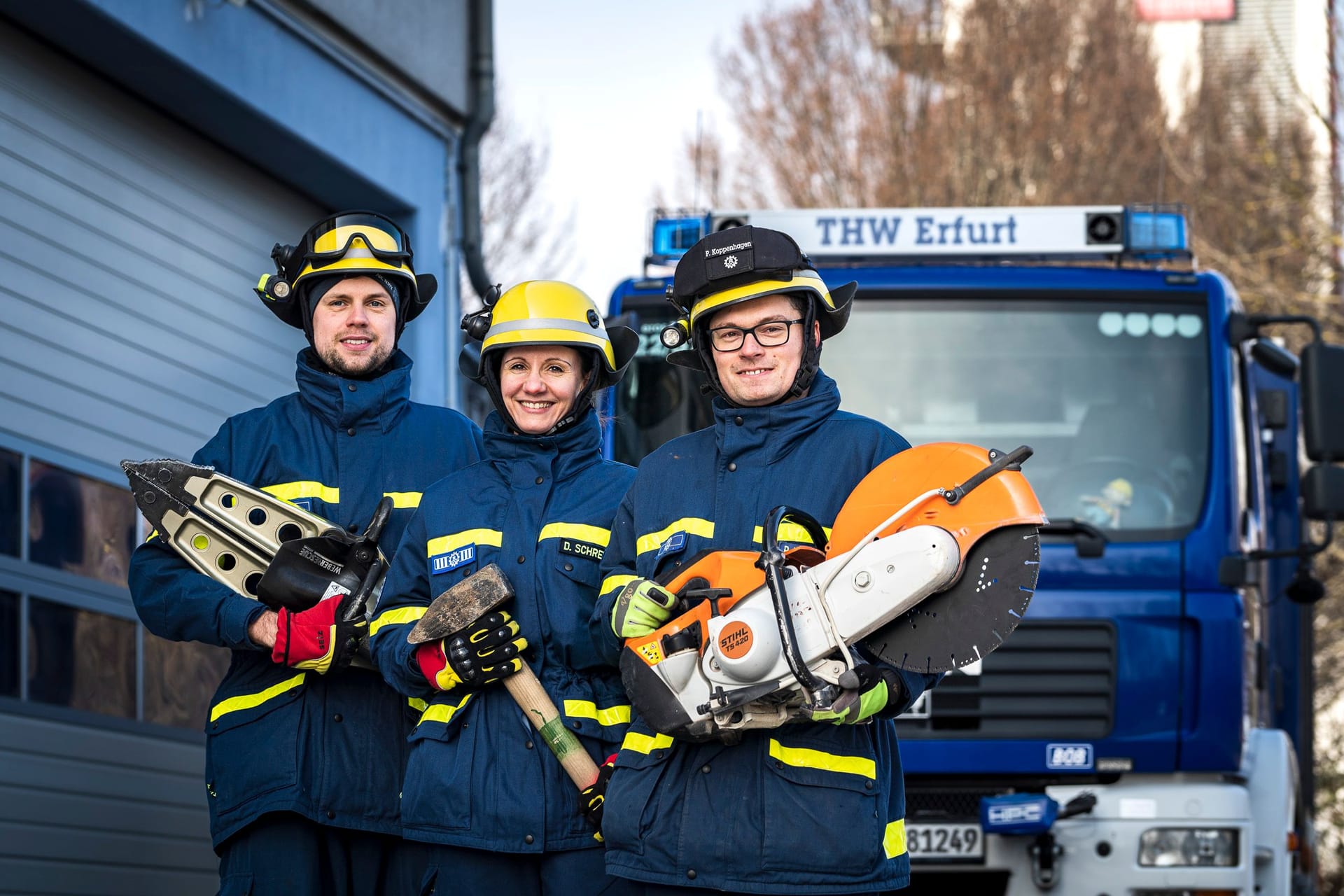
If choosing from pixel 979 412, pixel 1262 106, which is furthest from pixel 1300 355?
pixel 1262 106

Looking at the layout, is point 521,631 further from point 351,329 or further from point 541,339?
point 351,329

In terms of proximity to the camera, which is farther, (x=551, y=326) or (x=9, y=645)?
(x=9, y=645)

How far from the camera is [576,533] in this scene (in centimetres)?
415

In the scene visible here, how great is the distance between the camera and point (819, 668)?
11.0 ft

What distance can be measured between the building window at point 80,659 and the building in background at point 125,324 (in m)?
0.01

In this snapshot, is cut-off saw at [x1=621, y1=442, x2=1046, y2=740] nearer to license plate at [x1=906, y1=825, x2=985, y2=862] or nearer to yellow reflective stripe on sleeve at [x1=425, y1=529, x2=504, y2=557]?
yellow reflective stripe on sleeve at [x1=425, y1=529, x2=504, y2=557]

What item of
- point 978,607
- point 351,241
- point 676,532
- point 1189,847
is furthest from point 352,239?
point 1189,847

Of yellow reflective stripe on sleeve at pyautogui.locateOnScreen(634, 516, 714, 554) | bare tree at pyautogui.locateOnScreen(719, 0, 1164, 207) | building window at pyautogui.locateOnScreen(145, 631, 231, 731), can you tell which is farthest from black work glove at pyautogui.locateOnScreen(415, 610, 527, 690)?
bare tree at pyautogui.locateOnScreen(719, 0, 1164, 207)

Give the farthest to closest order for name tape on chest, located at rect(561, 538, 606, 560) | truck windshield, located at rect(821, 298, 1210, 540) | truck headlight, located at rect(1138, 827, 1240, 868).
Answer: truck windshield, located at rect(821, 298, 1210, 540) < truck headlight, located at rect(1138, 827, 1240, 868) < name tape on chest, located at rect(561, 538, 606, 560)

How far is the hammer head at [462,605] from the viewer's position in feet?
12.8

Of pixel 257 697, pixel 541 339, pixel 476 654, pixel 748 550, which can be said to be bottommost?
pixel 257 697

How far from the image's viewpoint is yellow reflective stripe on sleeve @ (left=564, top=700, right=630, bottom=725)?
4.02 m

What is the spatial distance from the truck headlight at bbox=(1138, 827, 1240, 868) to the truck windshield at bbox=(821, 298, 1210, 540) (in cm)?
100

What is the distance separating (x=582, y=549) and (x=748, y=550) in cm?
60
